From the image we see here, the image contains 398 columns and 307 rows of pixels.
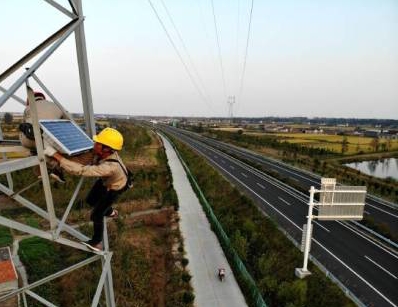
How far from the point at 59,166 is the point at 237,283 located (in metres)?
17.3

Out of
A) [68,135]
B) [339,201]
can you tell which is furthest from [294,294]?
[68,135]

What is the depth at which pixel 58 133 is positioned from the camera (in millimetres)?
5738

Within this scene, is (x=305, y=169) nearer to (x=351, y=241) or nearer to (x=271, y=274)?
(x=351, y=241)

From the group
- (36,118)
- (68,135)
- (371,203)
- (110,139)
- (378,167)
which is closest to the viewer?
(36,118)

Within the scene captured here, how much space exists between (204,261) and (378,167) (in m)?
68.9

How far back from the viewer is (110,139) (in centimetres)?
650

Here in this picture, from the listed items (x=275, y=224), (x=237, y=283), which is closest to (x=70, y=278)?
(x=237, y=283)

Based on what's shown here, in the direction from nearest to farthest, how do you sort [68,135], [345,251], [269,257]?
[68,135], [269,257], [345,251]

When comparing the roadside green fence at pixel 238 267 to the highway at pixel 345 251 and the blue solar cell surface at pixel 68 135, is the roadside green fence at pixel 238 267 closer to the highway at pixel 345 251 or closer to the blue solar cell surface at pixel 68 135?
the highway at pixel 345 251

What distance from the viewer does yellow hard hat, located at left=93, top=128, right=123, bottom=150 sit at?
6.47 metres

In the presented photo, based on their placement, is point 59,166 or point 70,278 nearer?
point 59,166

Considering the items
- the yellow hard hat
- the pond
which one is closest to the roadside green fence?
the yellow hard hat

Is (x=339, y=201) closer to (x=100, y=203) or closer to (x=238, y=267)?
(x=238, y=267)

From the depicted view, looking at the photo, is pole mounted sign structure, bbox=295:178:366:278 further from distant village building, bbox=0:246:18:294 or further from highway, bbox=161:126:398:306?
distant village building, bbox=0:246:18:294
